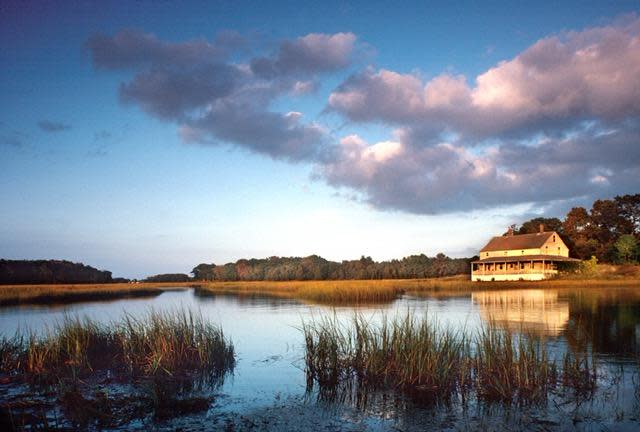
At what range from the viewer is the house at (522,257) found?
68125mm

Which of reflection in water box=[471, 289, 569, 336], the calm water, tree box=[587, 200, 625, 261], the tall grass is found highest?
tree box=[587, 200, 625, 261]

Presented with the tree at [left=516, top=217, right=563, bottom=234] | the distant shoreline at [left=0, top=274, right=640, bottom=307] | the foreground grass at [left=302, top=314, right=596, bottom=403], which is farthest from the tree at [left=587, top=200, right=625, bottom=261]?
the foreground grass at [left=302, top=314, right=596, bottom=403]

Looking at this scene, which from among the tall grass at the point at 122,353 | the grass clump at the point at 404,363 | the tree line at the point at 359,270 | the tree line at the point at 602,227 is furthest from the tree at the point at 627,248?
the tall grass at the point at 122,353

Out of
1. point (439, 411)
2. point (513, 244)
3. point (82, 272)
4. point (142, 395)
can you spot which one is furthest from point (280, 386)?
point (82, 272)

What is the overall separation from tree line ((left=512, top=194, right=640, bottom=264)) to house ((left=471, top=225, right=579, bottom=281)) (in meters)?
4.40

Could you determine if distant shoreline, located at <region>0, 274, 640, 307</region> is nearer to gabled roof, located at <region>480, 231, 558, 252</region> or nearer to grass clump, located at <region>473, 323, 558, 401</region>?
gabled roof, located at <region>480, 231, 558, 252</region>

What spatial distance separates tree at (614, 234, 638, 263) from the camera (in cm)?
7056

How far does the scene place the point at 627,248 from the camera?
70438 mm

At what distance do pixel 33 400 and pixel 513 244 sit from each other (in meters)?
77.1

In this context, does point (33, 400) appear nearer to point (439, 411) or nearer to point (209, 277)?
point (439, 411)

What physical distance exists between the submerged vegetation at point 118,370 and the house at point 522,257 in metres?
61.4

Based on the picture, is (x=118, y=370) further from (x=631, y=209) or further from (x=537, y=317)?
(x=631, y=209)

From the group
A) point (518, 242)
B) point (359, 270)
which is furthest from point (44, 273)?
point (518, 242)

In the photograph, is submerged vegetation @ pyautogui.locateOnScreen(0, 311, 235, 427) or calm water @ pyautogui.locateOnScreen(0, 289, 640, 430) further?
submerged vegetation @ pyautogui.locateOnScreen(0, 311, 235, 427)
